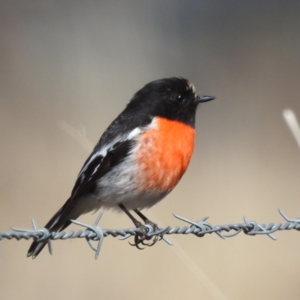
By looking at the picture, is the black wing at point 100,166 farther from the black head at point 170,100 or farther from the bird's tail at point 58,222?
the black head at point 170,100

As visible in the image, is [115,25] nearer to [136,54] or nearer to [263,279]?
[136,54]

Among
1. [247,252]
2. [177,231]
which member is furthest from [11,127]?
[177,231]

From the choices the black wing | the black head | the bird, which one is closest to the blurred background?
the bird

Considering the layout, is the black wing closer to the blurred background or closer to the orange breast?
the orange breast

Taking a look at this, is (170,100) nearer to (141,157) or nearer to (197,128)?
(141,157)

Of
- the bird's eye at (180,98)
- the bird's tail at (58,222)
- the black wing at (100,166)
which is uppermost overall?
the bird's eye at (180,98)

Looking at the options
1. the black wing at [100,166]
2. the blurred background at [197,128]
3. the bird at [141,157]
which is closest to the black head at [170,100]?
the bird at [141,157]
